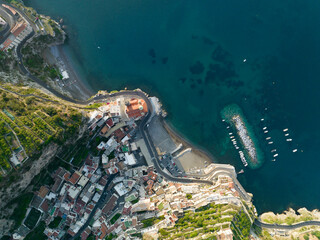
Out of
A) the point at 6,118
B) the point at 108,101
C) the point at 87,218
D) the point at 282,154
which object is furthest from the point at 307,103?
the point at 6,118

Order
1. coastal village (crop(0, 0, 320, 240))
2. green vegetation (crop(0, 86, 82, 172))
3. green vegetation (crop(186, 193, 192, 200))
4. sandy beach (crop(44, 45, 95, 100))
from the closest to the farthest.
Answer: green vegetation (crop(0, 86, 82, 172)), coastal village (crop(0, 0, 320, 240)), green vegetation (crop(186, 193, 192, 200)), sandy beach (crop(44, 45, 95, 100))

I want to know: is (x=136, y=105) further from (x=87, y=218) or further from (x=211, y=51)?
(x=87, y=218)

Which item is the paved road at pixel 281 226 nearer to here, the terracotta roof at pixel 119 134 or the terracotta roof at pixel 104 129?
the terracotta roof at pixel 119 134

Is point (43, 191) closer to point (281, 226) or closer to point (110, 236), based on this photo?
point (110, 236)

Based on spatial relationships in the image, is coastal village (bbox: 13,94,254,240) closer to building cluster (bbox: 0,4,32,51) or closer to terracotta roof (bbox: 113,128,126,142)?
terracotta roof (bbox: 113,128,126,142)

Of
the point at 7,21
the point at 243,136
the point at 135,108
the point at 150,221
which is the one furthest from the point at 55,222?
the point at 243,136

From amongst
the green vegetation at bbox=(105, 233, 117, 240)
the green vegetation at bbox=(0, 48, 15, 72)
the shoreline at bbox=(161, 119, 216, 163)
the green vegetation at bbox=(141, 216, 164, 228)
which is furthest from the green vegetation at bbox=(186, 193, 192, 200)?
the green vegetation at bbox=(0, 48, 15, 72)
